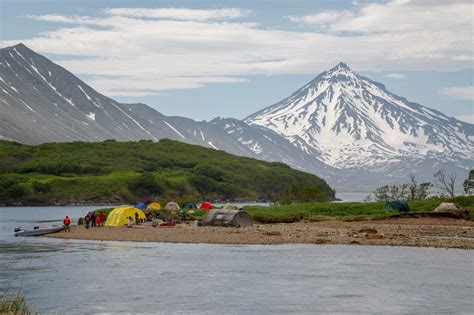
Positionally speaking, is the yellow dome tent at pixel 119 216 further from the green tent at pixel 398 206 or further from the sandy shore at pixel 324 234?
the green tent at pixel 398 206

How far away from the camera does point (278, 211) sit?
9150 cm

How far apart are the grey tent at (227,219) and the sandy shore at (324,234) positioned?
7.75ft

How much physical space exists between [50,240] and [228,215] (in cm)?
1898

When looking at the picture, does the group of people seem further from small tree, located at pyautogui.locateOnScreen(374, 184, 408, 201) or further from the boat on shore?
small tree, located at pyautogui.locateOnScreen(374, 184, 408, 201)

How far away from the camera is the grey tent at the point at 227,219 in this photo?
76.1 metres

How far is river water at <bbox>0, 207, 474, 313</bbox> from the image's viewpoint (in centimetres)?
3228

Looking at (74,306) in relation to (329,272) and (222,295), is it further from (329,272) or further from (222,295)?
(329,272)

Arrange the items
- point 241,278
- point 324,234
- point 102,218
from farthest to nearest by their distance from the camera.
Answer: point 102,218, point 324,234, point 241,278

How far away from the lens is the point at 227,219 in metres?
76.4

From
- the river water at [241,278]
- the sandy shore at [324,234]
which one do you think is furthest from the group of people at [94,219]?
the river water at [241,278]

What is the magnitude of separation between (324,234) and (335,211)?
27.2 metres

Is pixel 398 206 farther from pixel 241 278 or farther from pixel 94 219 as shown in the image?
pixel 241 278

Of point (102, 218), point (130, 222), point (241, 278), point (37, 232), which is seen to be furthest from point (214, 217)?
point (241, 278)

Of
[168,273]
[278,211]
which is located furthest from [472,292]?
[278,211]
